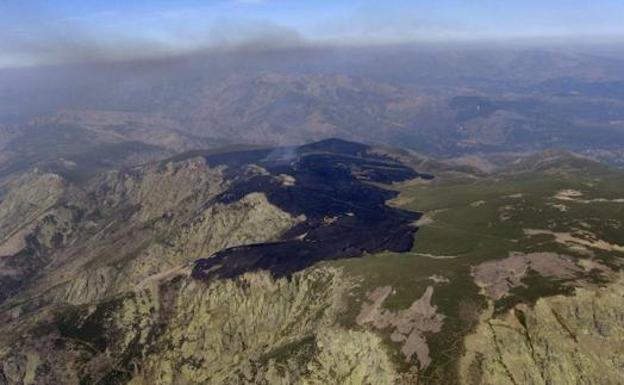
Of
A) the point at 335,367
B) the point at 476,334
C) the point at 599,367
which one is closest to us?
the point at 599,367

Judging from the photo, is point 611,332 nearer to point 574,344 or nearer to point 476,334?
point 574,344

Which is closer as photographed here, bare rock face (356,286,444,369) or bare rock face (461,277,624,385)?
bare rock face (461,277,624,385)

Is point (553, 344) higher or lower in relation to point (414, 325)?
higher

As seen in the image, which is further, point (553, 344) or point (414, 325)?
point (414, 325)

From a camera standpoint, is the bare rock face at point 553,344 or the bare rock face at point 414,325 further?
the bare rock face at point 414,325

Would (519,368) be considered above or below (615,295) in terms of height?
below

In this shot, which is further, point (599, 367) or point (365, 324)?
point (365, 324)

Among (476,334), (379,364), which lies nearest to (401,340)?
(379,364)

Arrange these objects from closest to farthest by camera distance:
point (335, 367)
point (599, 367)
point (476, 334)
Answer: point (599, 367) < point (476, 334) < point (335, 367)
